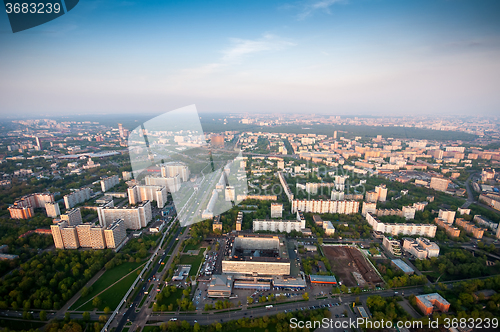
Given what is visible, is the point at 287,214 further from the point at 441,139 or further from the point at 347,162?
the point at 441,139

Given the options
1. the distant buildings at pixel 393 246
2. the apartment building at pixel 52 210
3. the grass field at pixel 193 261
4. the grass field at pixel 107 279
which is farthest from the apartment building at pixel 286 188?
the apartment building at pixel 52 210

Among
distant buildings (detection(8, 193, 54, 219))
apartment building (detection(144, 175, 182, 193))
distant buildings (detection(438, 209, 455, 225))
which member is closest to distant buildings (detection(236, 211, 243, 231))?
apartment building (detection(144, 175, 182, 193))

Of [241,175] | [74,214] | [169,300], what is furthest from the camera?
[241,175]

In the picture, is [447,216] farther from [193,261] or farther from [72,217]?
[72,217]

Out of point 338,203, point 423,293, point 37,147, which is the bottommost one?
point 423,293

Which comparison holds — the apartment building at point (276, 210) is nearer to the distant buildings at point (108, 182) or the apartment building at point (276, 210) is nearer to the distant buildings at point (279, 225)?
the distant buildings at point (279, 225)

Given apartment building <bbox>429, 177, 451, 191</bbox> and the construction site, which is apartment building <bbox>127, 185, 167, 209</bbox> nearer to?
the construction site

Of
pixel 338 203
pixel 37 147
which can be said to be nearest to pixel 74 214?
pixel 338 203
